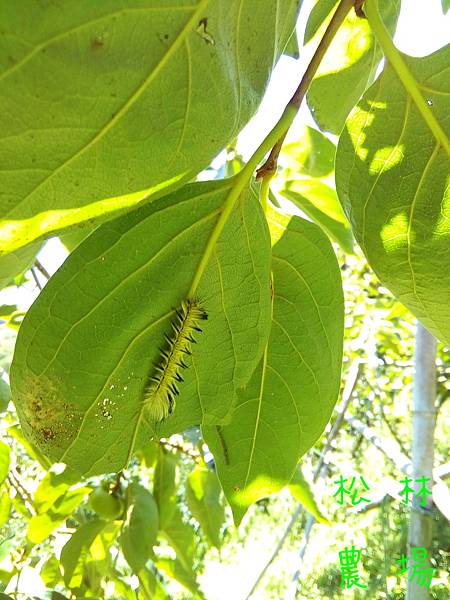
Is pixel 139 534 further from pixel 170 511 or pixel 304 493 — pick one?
pixel 304 493

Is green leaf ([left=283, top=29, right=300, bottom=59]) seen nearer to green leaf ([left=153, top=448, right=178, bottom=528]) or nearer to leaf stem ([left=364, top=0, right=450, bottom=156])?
leaf stem ([left=364, top=0, right=450, bottom=156])

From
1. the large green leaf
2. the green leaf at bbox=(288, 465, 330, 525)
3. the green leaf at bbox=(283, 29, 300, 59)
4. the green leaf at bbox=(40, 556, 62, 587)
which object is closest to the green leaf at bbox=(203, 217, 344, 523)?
the large green leaf

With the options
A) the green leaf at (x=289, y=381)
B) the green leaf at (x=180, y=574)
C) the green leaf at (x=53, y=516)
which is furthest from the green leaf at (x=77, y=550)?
the green leaf at (x=289, y=381)

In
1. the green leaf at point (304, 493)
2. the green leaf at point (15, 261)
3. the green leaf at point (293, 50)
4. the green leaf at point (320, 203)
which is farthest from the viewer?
the green leaf at point (304, 493)

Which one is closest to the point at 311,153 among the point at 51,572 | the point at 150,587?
the point at 150,587

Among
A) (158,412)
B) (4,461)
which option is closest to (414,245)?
(158,412)

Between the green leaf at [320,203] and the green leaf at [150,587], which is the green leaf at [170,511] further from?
the green leaf at [320,203]
